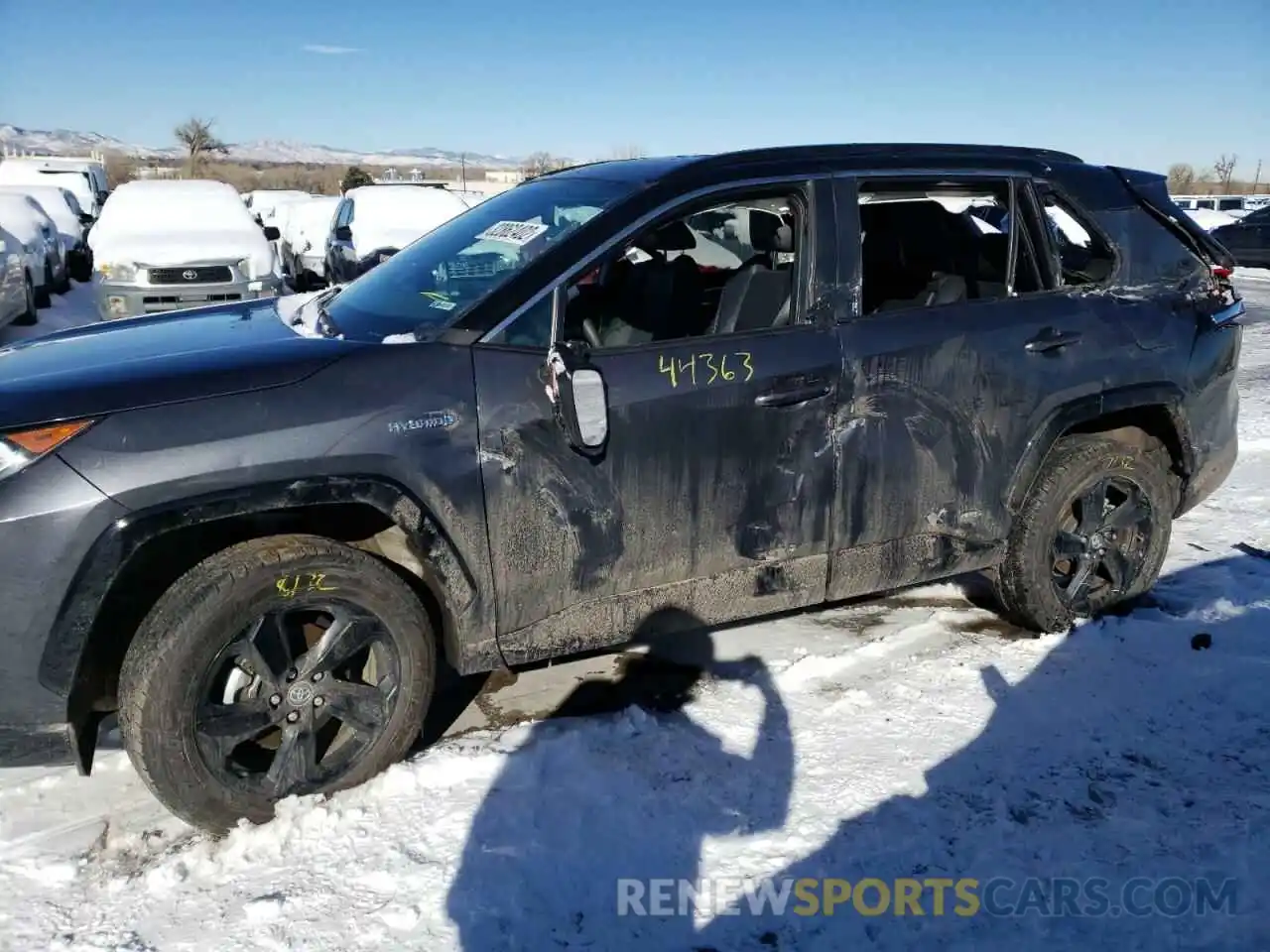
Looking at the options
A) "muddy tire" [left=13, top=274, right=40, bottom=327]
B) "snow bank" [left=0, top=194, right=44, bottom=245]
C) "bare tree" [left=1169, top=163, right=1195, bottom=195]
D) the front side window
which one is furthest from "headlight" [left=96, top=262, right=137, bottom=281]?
"bare tree" [left=1169, top=163, right=1195, bottom=195]

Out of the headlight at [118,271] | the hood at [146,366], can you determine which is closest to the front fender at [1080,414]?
the hood at [146,366]

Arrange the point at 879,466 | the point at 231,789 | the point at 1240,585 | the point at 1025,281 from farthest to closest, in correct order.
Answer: the point at 1240,585
the point at 1025,281
the point at 879,466
the point at 231,789

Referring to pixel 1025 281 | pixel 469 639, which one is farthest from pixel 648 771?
pixel 1025 281

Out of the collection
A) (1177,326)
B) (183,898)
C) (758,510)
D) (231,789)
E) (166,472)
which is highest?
(1177,326)

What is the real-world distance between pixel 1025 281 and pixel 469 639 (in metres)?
2.58

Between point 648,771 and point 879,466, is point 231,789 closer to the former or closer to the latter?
point 648,771

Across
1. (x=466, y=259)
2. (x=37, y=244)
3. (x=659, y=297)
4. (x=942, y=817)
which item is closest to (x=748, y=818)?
(x=942, y=817)

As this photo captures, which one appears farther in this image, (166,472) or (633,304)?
(633,304)

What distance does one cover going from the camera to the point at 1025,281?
3834mm

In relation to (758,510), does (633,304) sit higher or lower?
higher

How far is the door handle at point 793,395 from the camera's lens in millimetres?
3205

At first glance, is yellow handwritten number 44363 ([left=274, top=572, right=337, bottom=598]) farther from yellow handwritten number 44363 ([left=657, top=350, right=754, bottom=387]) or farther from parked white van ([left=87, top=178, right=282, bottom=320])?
parked white van ([left=87, top=178, right=282, bottom=320])

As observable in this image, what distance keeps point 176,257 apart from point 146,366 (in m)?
8.81

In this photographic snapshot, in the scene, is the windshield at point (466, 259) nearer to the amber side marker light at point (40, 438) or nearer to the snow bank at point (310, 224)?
the amber side marker light at point (40, 438)
